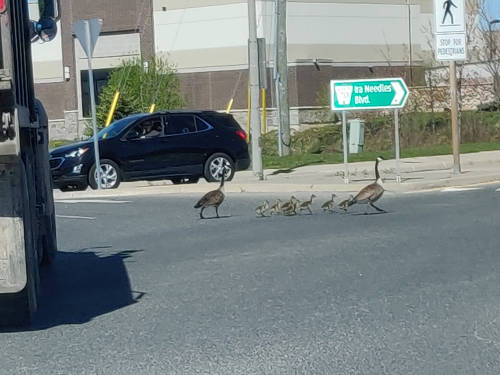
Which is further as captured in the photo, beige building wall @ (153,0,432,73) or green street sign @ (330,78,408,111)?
beige building wall @ (153,0,432,73)

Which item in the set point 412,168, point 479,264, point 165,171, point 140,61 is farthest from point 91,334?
point 140,61

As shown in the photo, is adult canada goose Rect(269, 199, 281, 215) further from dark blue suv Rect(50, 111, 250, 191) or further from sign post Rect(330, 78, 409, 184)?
dark blue suv Rect(50, 111, 250, 191)

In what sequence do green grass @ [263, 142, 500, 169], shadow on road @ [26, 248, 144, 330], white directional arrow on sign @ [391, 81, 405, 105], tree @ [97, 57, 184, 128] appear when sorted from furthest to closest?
1. tree @ [97, 57, 184, 128]
2. green grass @ [263, 142, 500, 169]
3. white directional arrow on sign @ [391, 81, 405, 105]
4. shadow on road @ [26, 248, 144, 330]

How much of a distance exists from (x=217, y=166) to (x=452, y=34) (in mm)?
5685

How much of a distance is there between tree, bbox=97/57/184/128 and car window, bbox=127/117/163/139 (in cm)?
2385

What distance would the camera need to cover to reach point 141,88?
165 feet

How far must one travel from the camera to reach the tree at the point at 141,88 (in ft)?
160

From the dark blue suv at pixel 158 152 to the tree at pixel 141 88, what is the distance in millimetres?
23597

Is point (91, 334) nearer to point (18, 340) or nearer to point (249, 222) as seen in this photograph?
point (18, 340)

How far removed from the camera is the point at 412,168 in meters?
24.7

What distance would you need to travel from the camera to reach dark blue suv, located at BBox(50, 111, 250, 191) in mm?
21719

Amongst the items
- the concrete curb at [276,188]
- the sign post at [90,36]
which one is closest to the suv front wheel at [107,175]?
the concrete curb at [276,188]

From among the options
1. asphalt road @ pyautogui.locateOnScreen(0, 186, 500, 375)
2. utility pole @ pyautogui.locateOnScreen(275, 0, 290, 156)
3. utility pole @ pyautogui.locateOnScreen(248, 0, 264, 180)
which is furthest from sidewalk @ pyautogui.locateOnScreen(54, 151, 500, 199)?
utility pole @ pyautogui.locateOnScreen(275, 0, 290, 156)

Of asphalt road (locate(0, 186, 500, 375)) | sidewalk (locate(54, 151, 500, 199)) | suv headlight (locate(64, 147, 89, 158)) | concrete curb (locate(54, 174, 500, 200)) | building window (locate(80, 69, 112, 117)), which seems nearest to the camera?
asphalt road (locate(0, 186, 500, 375))
